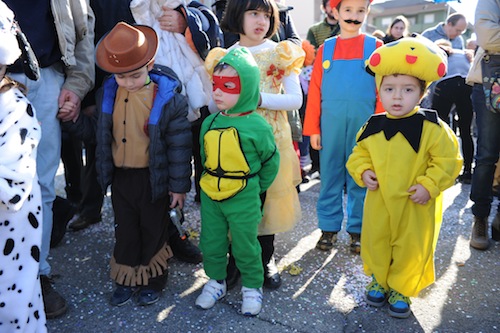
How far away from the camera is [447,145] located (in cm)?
222

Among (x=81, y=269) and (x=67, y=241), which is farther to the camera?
(x=67, y=241)

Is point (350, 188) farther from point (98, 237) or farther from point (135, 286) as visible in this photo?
point (98, 237)

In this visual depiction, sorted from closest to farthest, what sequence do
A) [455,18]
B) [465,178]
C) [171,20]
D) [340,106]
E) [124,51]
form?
[124,51]
[171,20]
[340,106]
[465,178]
[455,18]

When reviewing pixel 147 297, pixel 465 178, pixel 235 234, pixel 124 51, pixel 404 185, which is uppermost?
Answer: pixel 124 51

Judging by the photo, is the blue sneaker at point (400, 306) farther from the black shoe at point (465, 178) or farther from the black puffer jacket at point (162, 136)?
the black shoe at point (465, 178)

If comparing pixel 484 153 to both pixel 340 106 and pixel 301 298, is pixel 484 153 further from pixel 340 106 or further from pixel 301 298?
pixel 301 298

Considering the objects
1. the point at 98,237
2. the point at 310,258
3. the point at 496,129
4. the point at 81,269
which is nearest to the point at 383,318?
the point at 310,258

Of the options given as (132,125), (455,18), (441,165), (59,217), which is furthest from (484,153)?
(455,18)

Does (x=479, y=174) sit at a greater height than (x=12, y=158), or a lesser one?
lesser

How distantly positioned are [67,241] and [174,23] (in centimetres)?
195

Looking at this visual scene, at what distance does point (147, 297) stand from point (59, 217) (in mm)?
1178

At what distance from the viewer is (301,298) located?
8.55 ft

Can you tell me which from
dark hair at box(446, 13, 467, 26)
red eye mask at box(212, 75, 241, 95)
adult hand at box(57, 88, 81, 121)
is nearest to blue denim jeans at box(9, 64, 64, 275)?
adult hand at box(57, 88, 81, 121)

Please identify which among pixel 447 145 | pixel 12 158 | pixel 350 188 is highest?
pixel 12 158
